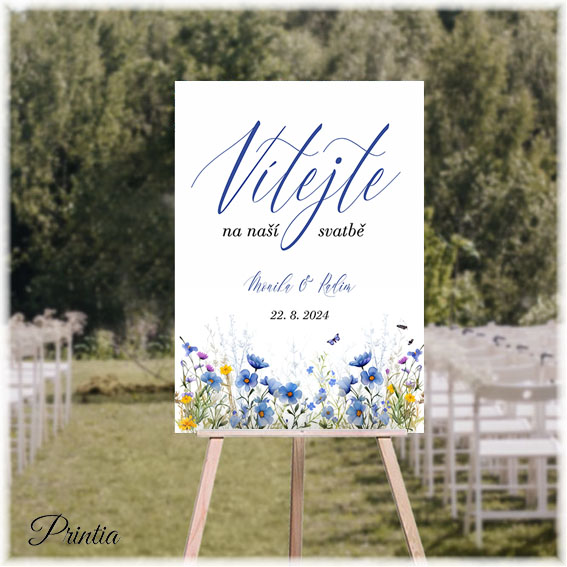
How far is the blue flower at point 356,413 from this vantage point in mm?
2758

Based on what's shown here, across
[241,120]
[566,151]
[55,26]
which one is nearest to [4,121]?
[55,26]

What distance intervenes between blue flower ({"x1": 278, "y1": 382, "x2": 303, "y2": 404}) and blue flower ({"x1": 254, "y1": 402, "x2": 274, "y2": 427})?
5 cm

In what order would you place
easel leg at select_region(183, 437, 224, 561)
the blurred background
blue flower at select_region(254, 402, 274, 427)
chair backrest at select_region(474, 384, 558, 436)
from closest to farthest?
easel leg at select_region(183, 437, 224, 561) < blue flower at select_region(254, 402, 274, 427) < chair backrest at select_region(474, 384, 558, 436) < the blurred background

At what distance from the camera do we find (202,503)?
268cm

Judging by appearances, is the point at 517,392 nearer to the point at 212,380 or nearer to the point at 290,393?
the point at 290,393

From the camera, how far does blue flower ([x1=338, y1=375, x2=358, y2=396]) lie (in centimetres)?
276

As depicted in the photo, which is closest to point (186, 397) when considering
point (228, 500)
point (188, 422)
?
point (188, 422)

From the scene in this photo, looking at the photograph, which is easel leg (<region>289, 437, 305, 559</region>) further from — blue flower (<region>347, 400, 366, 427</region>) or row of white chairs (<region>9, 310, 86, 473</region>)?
row of white chairs (<region>9, 310, 86, 473</region>)

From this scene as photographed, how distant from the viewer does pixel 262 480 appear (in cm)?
662

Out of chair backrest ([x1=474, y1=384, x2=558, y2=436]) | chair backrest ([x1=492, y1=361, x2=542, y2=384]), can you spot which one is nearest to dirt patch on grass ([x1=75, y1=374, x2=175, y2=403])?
chair backrest ([x1=492, y1=361, x2=542, y2=384])

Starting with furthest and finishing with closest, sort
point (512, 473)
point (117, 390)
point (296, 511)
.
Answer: point (117, 390) < point (512, 473) < point (296, 511)

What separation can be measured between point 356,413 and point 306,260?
494 mm

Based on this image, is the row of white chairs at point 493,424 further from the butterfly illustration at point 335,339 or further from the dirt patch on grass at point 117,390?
the dirt patch on grass at point 117,390

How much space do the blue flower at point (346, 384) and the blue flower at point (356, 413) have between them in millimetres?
45
